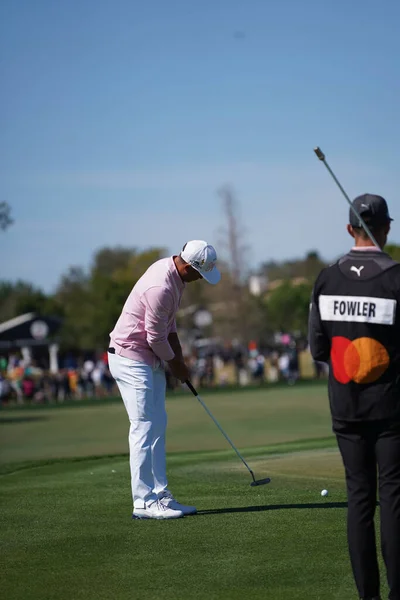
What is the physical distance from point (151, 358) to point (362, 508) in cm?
336

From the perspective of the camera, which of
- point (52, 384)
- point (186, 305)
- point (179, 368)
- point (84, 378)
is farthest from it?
point (186, 305)

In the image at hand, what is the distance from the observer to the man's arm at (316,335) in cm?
512

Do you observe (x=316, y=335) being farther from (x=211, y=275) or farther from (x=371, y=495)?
(x=211, y=275)

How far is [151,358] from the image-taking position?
809 centimetres

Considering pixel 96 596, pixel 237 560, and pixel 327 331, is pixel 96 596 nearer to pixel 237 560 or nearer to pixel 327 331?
pixel 237 560

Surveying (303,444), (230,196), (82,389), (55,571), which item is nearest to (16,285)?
(230,196)

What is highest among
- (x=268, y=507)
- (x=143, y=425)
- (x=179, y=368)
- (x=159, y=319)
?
(x=159, y=319)

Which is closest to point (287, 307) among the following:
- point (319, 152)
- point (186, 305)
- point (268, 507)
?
point (186, 305)

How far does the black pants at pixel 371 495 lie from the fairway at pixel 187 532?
0.34 metres

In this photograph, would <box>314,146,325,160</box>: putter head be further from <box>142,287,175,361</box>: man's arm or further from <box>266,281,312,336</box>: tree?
<box>266,281,312,336</box>: tree

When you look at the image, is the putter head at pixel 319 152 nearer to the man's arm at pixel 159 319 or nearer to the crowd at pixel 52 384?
the man's arm at pixel 159 319

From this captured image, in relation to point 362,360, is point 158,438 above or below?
below

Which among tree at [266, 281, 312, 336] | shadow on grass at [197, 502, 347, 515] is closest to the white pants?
shadow on grass at [197, 502, 347, 515]

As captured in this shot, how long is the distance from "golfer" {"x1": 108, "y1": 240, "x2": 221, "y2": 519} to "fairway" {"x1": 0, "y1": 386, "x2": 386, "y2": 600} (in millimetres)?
304
